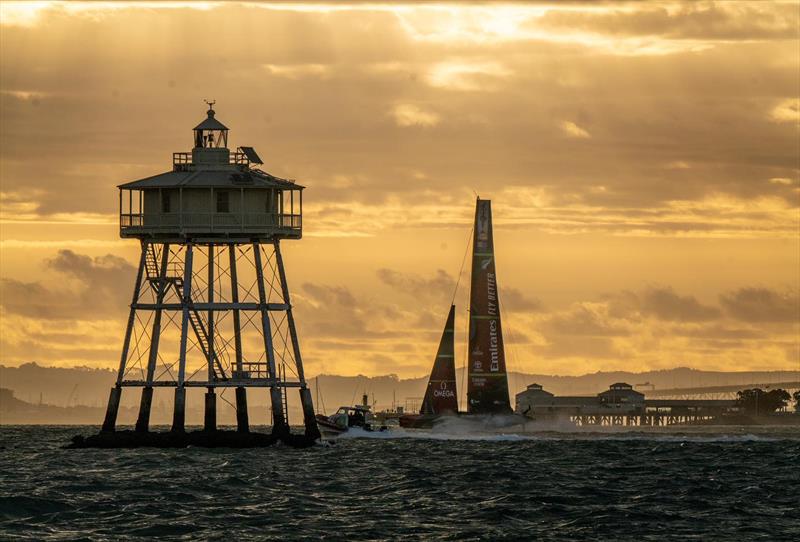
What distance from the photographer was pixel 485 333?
148 meters

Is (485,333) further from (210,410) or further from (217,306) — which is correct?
(217,306)

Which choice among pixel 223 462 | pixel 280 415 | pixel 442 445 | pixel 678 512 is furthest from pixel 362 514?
pixel 442 445

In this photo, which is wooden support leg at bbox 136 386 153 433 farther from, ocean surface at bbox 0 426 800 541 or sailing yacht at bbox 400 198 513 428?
sailing yacht at bbox 400 198 513 428

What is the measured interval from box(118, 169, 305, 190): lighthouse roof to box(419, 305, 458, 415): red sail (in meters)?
53.9

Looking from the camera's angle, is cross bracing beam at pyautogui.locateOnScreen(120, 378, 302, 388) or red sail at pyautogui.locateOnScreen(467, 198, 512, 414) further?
red sail at pyautogui.locateOnScreen(467, 198, 512, 414)

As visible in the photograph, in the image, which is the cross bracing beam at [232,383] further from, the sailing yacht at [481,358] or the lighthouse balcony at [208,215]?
the sailing yacht at [481,358]

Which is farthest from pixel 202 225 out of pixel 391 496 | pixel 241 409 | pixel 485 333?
pixel 485 333

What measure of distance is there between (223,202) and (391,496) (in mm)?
35542

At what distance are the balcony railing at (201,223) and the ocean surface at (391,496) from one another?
11953 millimetres

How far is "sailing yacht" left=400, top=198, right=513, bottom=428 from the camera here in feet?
477

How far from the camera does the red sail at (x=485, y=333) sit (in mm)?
145000

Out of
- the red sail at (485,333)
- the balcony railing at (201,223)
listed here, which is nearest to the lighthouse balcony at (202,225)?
the balcony railing at (201,223)

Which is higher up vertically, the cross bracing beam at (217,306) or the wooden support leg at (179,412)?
the cross bracing beam at (217,306)

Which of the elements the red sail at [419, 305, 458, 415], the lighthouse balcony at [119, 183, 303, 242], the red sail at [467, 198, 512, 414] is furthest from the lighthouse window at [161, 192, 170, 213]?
the red sail at [419, 305, 458, 415]
